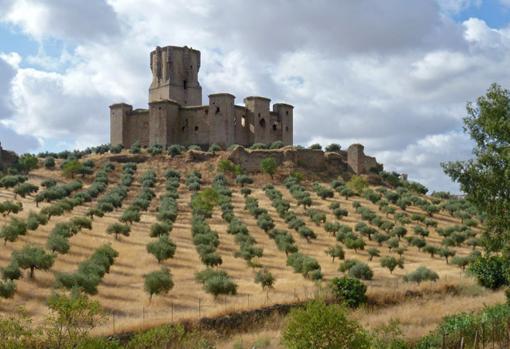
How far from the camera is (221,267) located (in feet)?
105

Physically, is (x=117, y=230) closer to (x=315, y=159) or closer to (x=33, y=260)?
(x=33, y=260)

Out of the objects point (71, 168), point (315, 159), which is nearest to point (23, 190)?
point (71, 168)

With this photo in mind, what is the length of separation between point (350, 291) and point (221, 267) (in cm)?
1159

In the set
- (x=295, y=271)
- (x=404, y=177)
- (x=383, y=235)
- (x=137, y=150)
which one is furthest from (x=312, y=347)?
(x=404, y=177)

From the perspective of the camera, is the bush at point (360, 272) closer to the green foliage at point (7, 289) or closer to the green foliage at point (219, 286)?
the green foliage at point (219, 286)

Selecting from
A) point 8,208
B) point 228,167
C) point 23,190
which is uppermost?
point 228,167

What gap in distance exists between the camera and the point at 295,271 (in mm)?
31547

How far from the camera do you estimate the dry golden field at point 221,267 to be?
20.3 m

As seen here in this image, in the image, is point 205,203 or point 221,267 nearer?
point 221,267

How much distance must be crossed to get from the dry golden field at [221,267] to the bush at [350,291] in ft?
1.59

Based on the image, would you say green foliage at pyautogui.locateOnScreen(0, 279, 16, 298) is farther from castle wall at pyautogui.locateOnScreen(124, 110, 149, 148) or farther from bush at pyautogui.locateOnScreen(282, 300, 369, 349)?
castle wall at pyautogui.locateOnScreen(124, 110, 149, 148)

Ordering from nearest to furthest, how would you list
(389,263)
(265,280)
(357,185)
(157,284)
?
(157,284), (265,280), (389,263), (357,185)

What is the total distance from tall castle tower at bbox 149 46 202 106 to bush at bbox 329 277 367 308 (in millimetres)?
55581

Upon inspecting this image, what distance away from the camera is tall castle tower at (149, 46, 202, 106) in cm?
7469
